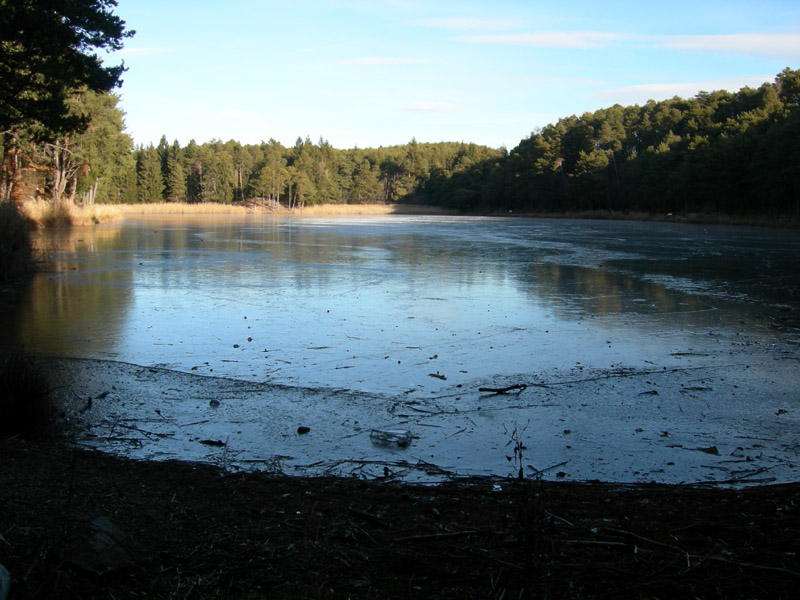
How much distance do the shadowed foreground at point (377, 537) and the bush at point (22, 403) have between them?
2.61ft

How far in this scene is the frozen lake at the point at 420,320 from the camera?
7.75m

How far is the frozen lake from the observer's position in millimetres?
7750

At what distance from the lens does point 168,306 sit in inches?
474

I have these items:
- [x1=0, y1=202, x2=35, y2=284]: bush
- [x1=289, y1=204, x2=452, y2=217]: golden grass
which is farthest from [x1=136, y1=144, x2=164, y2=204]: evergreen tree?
[x1=0, y1=202, x2=35, y2=284]: bush

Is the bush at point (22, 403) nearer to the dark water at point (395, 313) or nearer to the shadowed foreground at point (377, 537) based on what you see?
the shadowed foreground at point (377, 537)

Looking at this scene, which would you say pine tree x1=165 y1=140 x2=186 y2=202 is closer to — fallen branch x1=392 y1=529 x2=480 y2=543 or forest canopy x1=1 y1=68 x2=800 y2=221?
forest canopy x1=1 y1=68 x2=800 y2=221

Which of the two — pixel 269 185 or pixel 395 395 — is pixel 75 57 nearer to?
pixel 395 395

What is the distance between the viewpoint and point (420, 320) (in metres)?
10.9

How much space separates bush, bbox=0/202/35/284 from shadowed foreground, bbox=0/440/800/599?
1222 centimetres

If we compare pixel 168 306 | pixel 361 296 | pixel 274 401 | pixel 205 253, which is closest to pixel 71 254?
pixel 205 253

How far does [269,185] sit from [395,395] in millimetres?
108205

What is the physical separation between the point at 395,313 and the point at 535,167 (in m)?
85.5

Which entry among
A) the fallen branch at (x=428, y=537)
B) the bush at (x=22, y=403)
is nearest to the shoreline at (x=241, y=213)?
the bush at (x=22, y=403)

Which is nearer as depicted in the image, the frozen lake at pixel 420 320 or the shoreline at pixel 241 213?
the frozen lake at pixel 420 320
